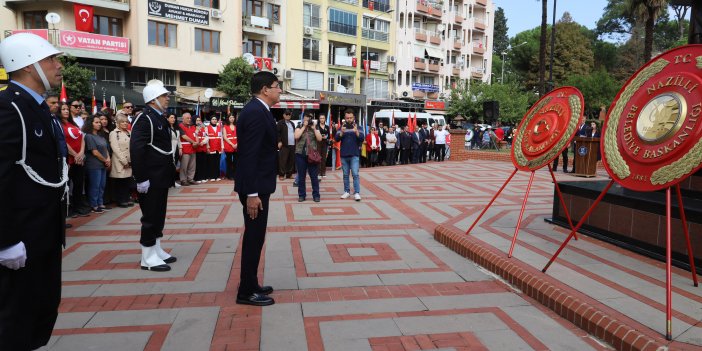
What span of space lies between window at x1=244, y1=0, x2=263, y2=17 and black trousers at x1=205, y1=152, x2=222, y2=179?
952 inches

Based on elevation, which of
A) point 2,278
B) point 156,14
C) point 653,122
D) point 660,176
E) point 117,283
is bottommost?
point 117,283

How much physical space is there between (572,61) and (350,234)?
170ft

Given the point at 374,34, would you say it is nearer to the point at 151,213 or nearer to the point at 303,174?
the point at 303,174

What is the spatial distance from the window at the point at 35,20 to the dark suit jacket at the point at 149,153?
1097 inches

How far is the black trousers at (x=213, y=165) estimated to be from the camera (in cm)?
1329

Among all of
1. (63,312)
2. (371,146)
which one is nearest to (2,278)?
(63,312)

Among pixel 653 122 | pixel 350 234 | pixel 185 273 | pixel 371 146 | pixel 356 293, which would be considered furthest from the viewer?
pixel 371 146

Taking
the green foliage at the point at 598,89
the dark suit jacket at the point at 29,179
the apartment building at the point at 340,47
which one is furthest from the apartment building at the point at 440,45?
the dark suit jacket at the point at 29,179

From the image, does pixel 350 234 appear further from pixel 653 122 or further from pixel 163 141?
pixel 653 122

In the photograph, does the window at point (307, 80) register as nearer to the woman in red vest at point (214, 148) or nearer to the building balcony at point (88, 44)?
the building balcony at point (88, 44)

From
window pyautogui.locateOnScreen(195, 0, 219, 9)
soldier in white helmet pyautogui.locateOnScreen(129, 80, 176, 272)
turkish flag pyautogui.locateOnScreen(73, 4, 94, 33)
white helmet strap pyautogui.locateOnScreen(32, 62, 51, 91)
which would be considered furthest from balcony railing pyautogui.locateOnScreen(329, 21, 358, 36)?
white helmet strap pyautogui.locateOnScreen(32, 62, 51, 91)

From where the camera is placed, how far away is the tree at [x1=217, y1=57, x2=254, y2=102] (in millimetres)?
30391

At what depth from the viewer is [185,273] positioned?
17.3 ft

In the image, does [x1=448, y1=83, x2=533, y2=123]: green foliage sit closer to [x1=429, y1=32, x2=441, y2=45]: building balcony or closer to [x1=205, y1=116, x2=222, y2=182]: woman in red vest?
[x1=429, y1=32, x2=441, y2=45]: building balcony
